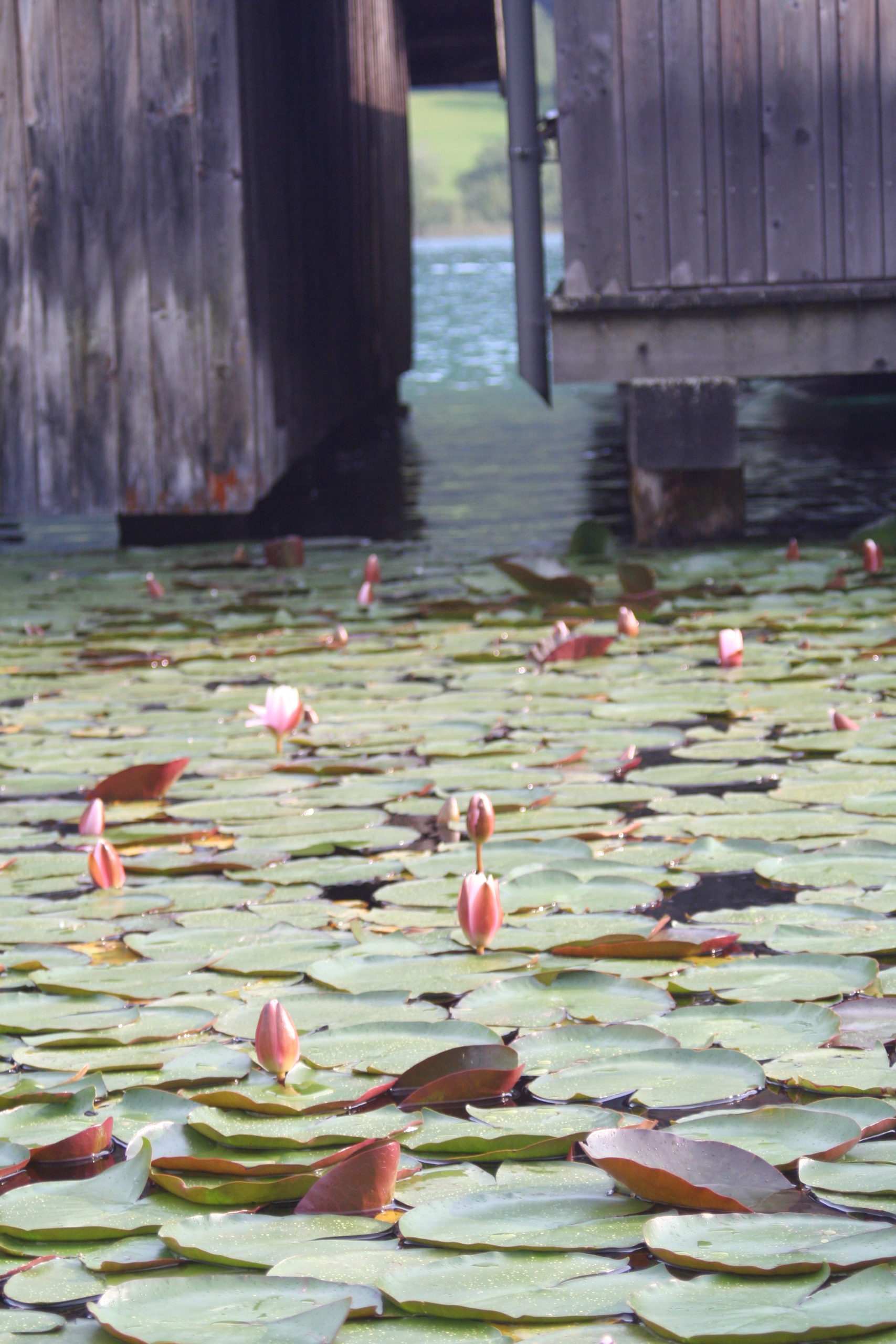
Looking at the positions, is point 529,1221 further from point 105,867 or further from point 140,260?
point 140,260

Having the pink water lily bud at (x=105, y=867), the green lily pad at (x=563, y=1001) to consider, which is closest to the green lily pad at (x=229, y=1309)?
the green lily pad at (x=563, y=1001)

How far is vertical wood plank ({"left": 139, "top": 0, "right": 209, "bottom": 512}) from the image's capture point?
4969 mm

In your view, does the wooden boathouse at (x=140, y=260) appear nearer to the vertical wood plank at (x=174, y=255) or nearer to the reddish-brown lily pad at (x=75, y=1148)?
the vertical wood plank at (x=174, y=255)

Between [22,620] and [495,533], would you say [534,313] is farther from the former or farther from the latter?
[22,620]

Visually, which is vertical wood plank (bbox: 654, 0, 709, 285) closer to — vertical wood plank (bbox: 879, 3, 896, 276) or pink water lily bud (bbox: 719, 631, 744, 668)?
vertical wood plank (bbox: 879, 3, 896, 276)

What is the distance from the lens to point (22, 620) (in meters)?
4.20

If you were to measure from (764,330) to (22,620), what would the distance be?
2.43 metres

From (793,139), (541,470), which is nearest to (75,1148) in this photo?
(793,139)

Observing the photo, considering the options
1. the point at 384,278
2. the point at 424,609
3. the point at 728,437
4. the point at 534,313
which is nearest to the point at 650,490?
the point at 728,437

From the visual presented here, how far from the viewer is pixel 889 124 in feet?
15.1

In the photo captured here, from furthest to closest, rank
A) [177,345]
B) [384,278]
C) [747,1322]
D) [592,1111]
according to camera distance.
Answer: [384,278], [177,345], [592,1111], [747,1322]

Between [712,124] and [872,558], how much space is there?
1.47 meters

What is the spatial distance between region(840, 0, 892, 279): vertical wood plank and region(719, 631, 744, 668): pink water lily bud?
2007 mm

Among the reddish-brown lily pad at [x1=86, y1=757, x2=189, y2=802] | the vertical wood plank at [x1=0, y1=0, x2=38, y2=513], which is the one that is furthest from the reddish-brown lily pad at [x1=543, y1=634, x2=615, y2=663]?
the vertical wood plank at [x1=0, y1=0, x2=38, y2=513]
